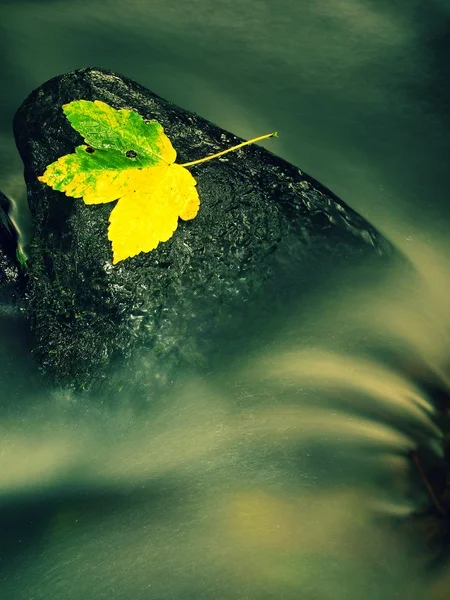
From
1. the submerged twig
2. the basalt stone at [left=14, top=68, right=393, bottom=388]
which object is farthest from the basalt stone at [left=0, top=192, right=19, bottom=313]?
the submerged twig

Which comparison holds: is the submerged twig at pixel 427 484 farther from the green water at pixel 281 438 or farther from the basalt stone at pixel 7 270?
the basalt stone at pixel 7 270

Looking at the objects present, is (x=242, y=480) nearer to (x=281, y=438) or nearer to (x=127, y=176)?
(x=281, y=438)

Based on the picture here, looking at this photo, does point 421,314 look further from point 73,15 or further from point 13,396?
point 73,15

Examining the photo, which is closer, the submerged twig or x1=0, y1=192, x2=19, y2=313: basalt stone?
the submerged twig

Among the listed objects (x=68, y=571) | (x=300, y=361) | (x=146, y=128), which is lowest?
(x=68, y=571)

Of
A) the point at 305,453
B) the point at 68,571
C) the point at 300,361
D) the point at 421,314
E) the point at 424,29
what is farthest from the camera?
the point at 424,29

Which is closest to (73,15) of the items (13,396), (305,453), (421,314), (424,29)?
(424,29)

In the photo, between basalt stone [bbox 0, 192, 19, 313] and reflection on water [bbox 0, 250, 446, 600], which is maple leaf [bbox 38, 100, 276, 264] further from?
reflection on water [bbox 0, 250, 446, 600]
